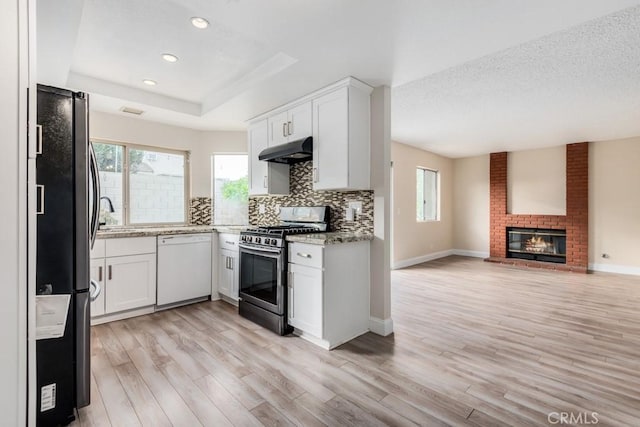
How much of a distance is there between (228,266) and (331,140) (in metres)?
2.04

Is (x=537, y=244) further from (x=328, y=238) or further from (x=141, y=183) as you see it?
(x=141, y=183)

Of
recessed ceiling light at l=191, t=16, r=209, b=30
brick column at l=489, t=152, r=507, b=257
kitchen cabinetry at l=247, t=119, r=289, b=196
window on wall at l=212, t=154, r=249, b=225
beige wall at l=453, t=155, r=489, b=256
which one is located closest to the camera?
recessed ceiling light at l=191, t=16, r=209, b=30

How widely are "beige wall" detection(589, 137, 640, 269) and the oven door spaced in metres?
6.55

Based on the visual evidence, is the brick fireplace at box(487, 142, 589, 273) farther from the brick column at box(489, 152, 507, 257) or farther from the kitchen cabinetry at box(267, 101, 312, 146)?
the kitchen cabinetry at box(267, 101, 312, 146)

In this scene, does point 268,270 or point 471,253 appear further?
point 471,253

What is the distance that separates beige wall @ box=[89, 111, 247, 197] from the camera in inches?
152

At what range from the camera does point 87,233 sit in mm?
1749

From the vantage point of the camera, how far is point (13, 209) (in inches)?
30.2

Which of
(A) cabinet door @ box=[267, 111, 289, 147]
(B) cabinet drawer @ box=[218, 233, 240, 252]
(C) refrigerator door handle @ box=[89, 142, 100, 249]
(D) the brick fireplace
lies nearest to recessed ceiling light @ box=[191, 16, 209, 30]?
(C) refrigerator door handle @ box=[89, 142, 100, 249]

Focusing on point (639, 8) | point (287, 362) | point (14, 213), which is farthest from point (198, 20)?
point (639, 8)

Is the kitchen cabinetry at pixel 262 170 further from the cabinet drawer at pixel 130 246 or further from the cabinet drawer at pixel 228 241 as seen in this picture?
the cabinet drawer at pixel 130 246

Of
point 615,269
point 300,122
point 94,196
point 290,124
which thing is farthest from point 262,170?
point 615,269

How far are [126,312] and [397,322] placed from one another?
291 cm

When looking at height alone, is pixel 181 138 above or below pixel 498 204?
above
